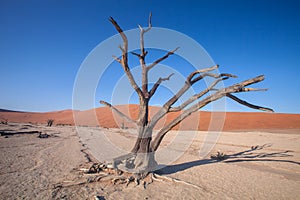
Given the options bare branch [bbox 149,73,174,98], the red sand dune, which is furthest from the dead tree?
the red sand dune

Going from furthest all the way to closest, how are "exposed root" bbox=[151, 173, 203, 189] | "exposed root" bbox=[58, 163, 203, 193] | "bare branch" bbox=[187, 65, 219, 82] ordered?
1. "bare branch" bbox=[187, 65, 219, 82]
2. "exposed root" bbox=[151, 173, 203, 189]
3. "exposed root" bbox=[58, 163, 203, 193]

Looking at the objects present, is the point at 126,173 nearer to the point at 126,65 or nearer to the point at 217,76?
the point at 126,65

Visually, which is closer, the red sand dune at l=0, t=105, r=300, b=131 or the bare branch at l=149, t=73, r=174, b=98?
the bare branch at l=149, t=73, r=174, b=98

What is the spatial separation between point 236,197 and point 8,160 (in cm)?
913

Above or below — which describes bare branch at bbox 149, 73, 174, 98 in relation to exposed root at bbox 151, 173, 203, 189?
above

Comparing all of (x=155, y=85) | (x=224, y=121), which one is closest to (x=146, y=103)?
(x=155, y=85)

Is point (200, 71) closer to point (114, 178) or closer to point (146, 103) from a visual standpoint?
point (146, 103)

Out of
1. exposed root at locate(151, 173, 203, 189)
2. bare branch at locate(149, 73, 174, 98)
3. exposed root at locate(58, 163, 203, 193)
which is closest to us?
exposed root at locate(58, 163, 203, 193)

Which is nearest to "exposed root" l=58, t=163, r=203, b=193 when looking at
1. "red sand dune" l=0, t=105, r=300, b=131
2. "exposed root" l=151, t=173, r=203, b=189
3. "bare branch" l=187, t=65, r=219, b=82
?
"exposed root" l=151, t=173, r=203, b=189

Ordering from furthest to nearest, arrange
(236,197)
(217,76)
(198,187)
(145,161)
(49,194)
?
(145,161), (217,76), (198,187), (236,197), (49,194)

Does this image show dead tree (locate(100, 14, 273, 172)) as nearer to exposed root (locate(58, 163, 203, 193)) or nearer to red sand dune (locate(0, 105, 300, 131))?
exposed root (locate(58, 163, 203, 193))

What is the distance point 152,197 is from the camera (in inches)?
181

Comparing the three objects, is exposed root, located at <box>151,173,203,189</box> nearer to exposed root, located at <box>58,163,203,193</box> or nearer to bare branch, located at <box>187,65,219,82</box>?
exposed root, located at <box>58,163,203,193</box>

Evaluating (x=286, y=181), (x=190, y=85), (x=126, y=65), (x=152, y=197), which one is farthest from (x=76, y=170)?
(x=286, y=181)
